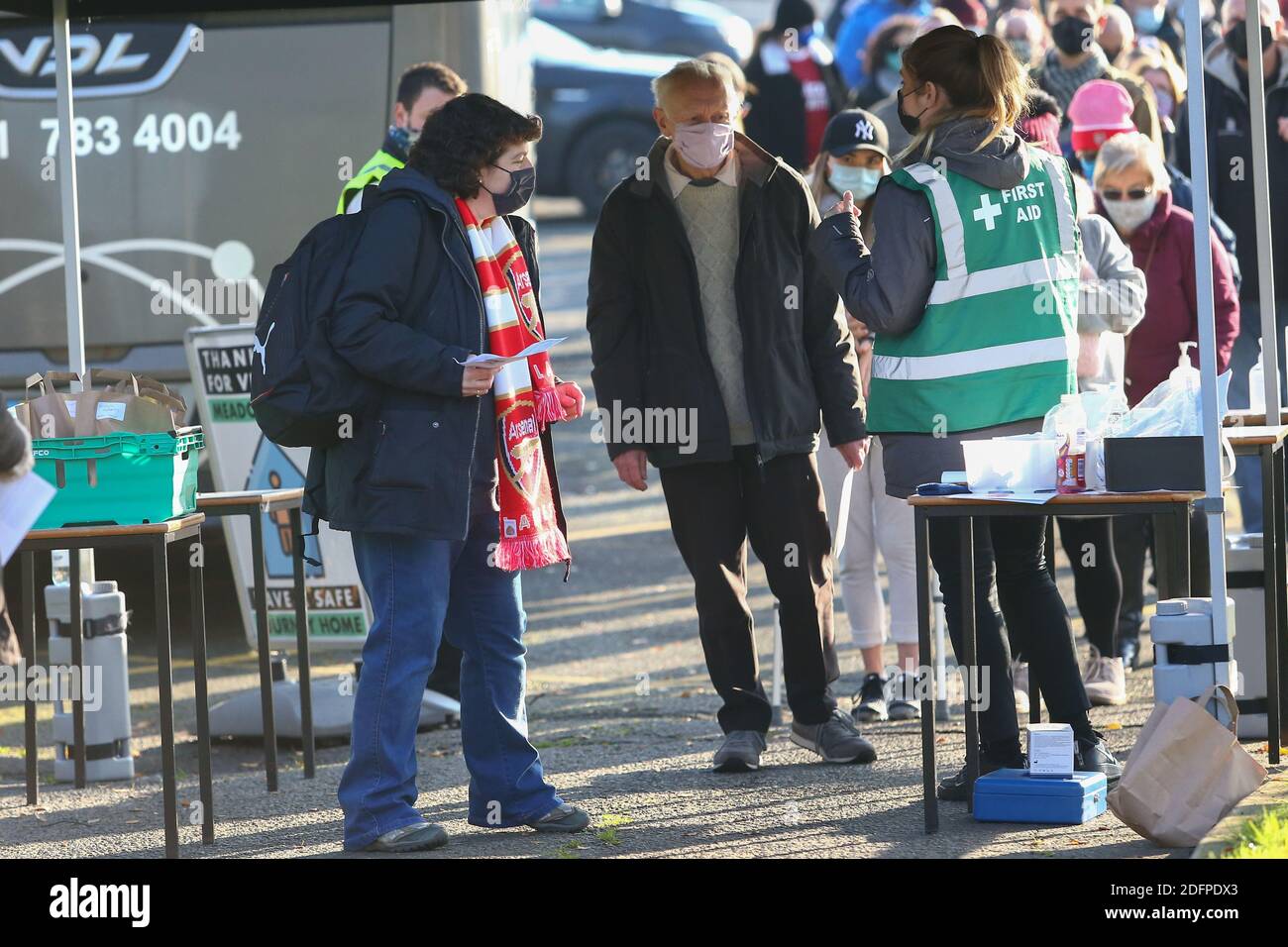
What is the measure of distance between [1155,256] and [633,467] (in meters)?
2.24

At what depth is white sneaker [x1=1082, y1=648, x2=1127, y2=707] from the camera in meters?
7.11

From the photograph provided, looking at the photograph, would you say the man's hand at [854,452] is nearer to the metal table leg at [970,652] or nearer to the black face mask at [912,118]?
the metal table leg at [970,652]

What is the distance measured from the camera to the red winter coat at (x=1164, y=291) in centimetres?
737

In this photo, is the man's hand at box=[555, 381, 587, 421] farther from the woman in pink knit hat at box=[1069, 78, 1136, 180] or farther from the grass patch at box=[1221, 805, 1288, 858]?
the woman in pink knit hat at box=[1069, 78, 1136, 180]

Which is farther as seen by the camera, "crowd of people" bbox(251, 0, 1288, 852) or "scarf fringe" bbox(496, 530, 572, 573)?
"scarf fringe" bbox(496, 530, 572, 573)

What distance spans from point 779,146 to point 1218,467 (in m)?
7.24

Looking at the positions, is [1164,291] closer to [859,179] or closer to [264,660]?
[859,179]

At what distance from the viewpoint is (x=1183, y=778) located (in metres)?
5.08

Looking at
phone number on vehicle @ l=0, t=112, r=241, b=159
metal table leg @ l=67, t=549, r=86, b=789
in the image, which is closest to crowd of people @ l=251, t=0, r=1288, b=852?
metal table leg @ l=67, t=549, r=86, b=789

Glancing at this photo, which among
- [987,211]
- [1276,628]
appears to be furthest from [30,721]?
[1276,628]

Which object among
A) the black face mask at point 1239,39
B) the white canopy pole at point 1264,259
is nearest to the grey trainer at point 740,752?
the white canopy pole at point 1264,259

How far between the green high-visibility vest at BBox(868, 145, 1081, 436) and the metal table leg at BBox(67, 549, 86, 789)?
9.12ft
